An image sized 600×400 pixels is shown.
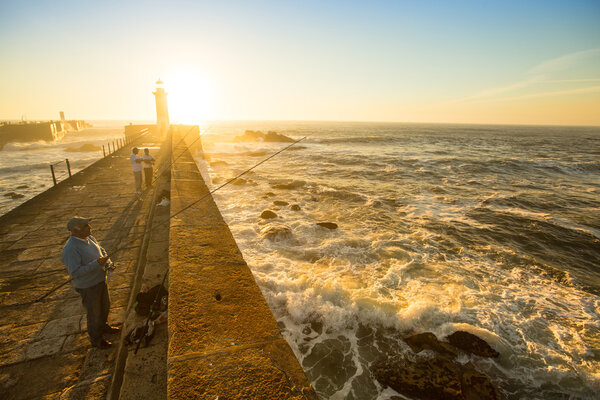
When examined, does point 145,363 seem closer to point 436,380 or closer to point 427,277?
point 436,380

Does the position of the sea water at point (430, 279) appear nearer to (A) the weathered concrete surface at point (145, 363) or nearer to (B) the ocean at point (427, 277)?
(B) the ocean at point (427, 277)

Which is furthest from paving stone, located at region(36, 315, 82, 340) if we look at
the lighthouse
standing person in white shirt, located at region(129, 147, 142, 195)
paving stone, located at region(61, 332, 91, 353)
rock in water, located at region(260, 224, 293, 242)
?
the lighthouse

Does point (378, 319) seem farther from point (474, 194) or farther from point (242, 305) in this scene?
point (474, 194)

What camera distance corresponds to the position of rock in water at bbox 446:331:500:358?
4.53 m

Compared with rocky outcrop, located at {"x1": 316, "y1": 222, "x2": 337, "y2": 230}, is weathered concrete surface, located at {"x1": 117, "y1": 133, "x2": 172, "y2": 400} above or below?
above

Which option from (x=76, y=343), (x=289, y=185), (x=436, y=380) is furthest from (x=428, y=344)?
(x=289, y=185)

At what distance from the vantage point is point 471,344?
4.62m

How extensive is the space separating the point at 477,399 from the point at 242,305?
3.57m

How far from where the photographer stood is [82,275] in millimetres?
3057

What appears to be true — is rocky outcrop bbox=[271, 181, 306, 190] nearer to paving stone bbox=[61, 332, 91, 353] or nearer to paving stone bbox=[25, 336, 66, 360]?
paving stone bbox=[61, 332, 91, 353]

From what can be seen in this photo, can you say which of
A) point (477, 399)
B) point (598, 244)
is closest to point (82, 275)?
point (477, 399)

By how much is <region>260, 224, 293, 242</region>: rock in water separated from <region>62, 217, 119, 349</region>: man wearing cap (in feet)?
18.3

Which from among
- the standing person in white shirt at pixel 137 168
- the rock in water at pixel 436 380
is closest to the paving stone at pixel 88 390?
the rock in water at pixel 436 380

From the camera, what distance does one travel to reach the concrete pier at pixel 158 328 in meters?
2.21
